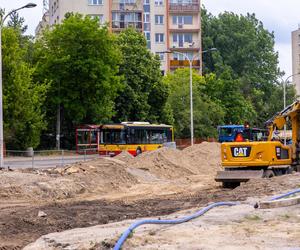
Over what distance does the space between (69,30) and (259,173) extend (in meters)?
35.9

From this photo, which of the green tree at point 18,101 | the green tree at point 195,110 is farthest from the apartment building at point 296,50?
the green tree at point 18,101

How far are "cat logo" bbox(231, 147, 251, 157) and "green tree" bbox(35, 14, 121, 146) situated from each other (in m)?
33.0

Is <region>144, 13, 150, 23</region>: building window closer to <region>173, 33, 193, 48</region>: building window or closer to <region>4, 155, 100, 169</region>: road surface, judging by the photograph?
<region>173, 33, 193, 48</region>: building window

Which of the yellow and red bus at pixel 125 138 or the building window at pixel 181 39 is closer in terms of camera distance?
the yellow and red bus at pixel 125 138

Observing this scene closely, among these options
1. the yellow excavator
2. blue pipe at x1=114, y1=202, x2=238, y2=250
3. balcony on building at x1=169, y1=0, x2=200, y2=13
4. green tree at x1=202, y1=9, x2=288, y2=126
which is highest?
balcony on building at x1=169, y1=0, x2=200, y2=13

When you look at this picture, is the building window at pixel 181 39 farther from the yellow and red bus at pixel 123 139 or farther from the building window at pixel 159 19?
the yellow and red bus at pixel 123 139

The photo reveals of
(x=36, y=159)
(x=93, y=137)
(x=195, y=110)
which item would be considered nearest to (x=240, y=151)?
(x=36, y=159)

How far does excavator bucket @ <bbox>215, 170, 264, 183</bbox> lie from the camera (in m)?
22.7

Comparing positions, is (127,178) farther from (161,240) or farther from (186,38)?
(186,38)

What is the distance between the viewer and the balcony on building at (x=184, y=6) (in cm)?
9162

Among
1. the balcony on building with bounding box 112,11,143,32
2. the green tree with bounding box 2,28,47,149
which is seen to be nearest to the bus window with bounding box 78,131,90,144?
the green tree with bounding box 2,28,47,149

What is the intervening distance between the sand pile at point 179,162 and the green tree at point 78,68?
748 inches

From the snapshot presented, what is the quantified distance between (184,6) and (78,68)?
1598 inches

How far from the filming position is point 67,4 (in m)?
82.3
